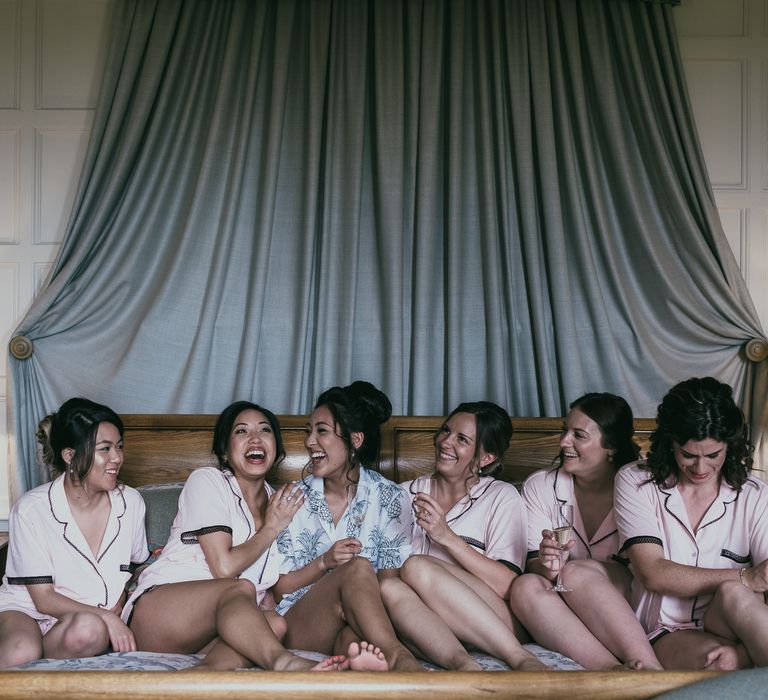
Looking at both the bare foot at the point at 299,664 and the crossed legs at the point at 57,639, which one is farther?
the crossed legs at the point at 57,639

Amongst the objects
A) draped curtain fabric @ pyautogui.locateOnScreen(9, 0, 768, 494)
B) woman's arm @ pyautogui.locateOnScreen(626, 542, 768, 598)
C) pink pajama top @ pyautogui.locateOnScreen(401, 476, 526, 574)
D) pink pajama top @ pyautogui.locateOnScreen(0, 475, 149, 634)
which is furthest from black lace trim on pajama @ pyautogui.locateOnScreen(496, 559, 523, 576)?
pink pajama top @ pyautogui.locateOnScreen(0, 475, 149, 634)

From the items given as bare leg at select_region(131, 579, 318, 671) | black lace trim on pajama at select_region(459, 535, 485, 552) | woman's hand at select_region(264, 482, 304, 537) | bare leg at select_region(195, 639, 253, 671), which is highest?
woman's hand at select_region(264, 482, 304, 537)

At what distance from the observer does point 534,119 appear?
3.51 meters

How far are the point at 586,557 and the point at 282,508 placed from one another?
0.92 metres

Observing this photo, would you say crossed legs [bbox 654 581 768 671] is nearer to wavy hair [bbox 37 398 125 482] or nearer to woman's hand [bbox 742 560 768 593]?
woman's hand [bbox 742 560 768 593]

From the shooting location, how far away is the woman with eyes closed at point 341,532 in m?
2.23

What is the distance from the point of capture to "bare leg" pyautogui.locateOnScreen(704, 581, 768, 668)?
192 cm

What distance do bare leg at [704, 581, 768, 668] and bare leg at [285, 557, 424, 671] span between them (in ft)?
2.54

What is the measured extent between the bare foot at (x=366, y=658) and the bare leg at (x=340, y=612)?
0.34ft

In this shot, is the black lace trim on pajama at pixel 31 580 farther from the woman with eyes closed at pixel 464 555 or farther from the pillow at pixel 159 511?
the woman with eyes closed at pixel 464 555

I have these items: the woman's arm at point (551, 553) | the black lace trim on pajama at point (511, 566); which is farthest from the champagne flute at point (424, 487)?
the woman's arm at point (551, 553)

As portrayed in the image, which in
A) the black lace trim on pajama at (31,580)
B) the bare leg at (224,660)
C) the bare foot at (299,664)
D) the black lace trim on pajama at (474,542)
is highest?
the black lace trim on pajama at (474,542)

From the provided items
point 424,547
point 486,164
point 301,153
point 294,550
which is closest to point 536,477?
point 424,547

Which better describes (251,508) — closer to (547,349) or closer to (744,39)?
(547,349)
